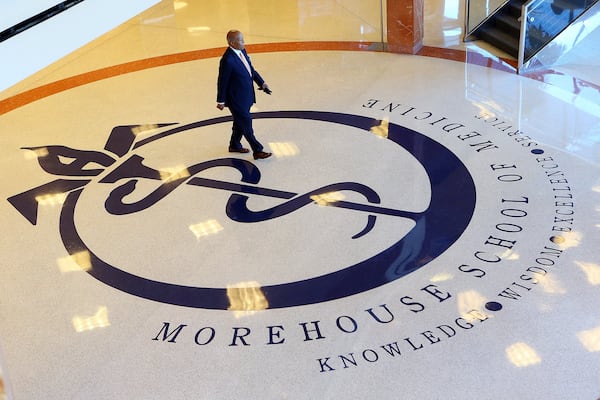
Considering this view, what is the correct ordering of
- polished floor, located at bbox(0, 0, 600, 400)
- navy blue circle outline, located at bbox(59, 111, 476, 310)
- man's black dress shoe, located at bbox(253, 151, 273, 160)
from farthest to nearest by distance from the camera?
man's black dress shoe, located at bbox(253, 151, 273, 160), navy blue circle outline, located at bbox(59, 111, 476, 310), polished floor, located at bbox(0, 0, 600, 400)

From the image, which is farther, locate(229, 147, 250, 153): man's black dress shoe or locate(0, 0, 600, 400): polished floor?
locate(229, 147, 250, 153): man's black dress shoe

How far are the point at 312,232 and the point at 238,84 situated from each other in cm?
196

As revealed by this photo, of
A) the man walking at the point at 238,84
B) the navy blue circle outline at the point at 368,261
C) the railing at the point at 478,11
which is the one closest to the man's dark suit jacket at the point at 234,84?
the man walking at the point at 238,84

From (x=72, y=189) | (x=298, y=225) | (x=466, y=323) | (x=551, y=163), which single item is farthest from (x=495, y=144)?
(x=72, y=189)

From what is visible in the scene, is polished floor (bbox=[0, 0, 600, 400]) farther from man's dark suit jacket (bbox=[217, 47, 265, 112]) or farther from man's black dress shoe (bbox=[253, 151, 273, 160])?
man's dark suit jacket (bbox=[217, 47, 265, 112])

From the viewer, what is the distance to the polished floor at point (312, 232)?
17.0ft

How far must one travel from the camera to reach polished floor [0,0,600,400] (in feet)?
17.0

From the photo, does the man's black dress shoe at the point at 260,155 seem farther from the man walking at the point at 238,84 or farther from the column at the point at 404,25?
the column at the point at 404,25

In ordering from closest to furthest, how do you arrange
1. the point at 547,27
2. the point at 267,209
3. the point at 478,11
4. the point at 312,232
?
the point at 312,232 → the point at 267,209 → the point at 547,27 → the point at 478,11

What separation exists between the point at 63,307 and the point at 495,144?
4.77 meters

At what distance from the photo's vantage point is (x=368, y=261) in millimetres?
6270

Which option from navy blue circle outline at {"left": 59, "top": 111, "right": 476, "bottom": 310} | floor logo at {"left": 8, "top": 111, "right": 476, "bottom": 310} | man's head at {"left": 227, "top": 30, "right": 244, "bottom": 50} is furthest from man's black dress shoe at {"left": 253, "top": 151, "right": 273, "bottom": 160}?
navy blue circle outline at {"left": 59, "top": 111, "right": 476, "bottom": 310}

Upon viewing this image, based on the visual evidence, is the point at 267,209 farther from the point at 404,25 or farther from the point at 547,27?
the point at 547,27

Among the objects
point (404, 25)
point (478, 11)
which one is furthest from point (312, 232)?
point (478, 11)
